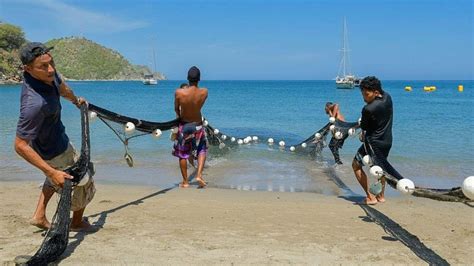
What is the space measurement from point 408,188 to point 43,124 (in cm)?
323

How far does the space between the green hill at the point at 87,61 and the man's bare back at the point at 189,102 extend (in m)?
173

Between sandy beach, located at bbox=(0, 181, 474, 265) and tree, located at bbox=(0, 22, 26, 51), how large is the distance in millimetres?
99292

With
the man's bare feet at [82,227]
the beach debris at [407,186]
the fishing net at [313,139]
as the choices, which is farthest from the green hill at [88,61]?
the beach debris at [407,186]

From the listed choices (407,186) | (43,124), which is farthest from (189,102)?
(407,186)

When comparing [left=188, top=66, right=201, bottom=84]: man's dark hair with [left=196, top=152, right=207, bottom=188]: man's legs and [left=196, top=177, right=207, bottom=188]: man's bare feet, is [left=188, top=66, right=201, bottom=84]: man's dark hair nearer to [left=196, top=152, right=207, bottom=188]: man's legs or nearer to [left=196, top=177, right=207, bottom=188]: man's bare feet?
[left=196, top=152, right=207, bottom=188]: man's legs

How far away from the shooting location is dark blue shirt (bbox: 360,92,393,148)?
5617mm

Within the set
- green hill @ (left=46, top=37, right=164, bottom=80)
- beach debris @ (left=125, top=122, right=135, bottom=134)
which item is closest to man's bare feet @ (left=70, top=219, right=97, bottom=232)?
beach debris @ (left=125, top=122, right=135, bottom=134)

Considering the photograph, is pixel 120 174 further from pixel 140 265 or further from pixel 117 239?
pixel 140 265

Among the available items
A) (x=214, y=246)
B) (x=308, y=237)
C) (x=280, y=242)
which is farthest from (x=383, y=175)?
(x=214, y=246)

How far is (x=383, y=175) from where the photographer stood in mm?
4984

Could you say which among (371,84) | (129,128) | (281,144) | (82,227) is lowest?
A: (281,144)

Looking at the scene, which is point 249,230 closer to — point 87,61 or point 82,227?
point 82,227

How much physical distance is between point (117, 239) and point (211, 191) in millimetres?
2811

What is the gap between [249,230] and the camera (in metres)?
4.60
